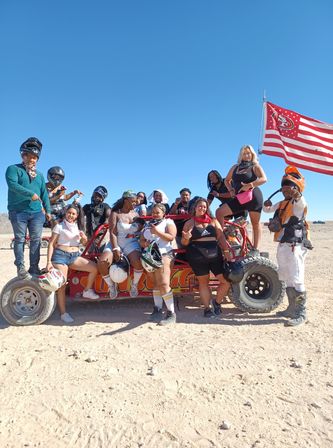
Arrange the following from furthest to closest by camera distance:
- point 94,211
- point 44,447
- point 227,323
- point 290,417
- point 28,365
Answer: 1. point 94,211
2. point 227,323
3. point 28,365
4. point 290,417
5. point 44,447

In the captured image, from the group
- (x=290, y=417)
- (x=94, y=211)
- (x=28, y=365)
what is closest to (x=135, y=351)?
(x=28, y=365)

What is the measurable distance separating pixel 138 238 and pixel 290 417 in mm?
3366

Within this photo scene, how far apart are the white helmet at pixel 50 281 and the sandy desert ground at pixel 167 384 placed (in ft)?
1.97

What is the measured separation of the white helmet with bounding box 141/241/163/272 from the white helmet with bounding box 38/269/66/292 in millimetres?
1250

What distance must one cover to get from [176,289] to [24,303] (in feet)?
7.76

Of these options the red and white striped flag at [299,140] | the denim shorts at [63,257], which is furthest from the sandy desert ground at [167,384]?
the red and white striped flag at [299,140]

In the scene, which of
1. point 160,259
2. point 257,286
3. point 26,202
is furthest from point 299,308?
point 26,202

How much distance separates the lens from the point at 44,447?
7.16 ft

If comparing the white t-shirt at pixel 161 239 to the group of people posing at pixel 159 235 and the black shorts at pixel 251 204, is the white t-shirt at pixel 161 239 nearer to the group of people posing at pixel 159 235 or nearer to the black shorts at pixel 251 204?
→ the group of people posing at pixel 159 235

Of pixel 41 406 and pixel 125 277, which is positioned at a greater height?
pixel 125 277

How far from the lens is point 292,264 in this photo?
15.0ft

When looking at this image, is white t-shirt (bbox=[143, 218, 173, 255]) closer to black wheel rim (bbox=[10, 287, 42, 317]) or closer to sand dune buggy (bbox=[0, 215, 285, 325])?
sand dune buggy (bbox=[0, 215, 285, 325])

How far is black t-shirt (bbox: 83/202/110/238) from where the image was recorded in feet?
20.8

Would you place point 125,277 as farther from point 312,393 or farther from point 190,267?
point 312,393
